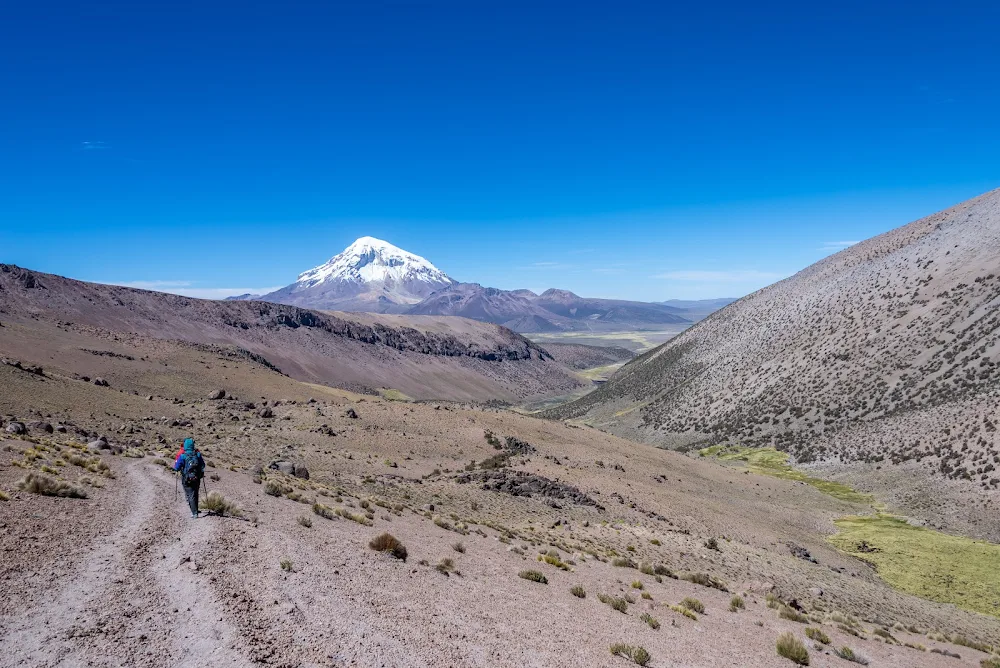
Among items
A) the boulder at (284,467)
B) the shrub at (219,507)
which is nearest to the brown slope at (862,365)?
the boulder at (284,467)

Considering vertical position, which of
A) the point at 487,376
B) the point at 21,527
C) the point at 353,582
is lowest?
the point at 487,376

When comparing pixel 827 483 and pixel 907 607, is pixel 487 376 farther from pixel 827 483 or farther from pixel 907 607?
pixel 907 607

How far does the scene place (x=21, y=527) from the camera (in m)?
11.1

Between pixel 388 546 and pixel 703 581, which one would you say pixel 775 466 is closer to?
pixel 703 581

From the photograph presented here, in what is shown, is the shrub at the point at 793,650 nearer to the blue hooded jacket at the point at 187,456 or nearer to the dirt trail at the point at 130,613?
the dirt trail at the point at 130,613

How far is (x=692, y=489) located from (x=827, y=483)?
18.0 m

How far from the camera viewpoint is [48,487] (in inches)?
535

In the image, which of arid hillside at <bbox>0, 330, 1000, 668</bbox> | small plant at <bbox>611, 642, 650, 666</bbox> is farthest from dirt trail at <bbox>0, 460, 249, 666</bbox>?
small plant at <bbox>611, 642, 650, 666</bbox>

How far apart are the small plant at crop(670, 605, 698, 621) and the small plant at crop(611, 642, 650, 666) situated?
4616 mm

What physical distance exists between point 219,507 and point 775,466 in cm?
5718

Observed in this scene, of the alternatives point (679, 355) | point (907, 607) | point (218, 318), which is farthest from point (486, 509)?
point (218, 318)

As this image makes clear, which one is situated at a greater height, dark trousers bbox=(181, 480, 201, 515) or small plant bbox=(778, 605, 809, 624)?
dark trousers bbox=(181, 480, 201, 515)

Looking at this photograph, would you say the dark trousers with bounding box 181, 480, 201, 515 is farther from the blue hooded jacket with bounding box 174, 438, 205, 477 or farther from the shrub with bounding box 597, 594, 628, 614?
the shrub with bounding box 597, 594, 628, 614

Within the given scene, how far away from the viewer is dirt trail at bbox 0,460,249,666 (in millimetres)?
7473
